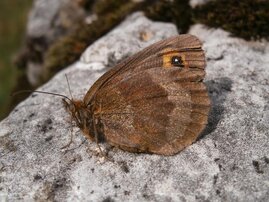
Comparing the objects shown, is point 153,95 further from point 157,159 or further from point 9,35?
point 9,35

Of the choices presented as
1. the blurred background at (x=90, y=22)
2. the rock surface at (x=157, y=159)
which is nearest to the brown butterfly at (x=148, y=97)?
the rock surface at (x=157, y=159)

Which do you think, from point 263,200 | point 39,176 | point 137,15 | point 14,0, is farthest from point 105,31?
point 14,0

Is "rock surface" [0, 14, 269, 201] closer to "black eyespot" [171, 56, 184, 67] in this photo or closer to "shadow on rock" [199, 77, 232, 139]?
"shadow on rock" [199, 77, 232, 139]

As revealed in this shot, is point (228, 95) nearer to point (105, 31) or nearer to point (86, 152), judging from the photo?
point (86, 152)

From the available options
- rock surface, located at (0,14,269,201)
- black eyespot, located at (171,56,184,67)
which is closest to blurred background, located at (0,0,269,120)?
rock surface, located at (0,14,269,201)

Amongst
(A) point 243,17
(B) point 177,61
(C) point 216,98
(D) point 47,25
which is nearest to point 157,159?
(B) point 177,61

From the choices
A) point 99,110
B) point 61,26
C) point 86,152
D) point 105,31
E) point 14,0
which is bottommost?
point 14,0

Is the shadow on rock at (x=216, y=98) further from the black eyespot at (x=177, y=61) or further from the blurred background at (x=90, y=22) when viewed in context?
the blurred background at (x=90, y=22)
